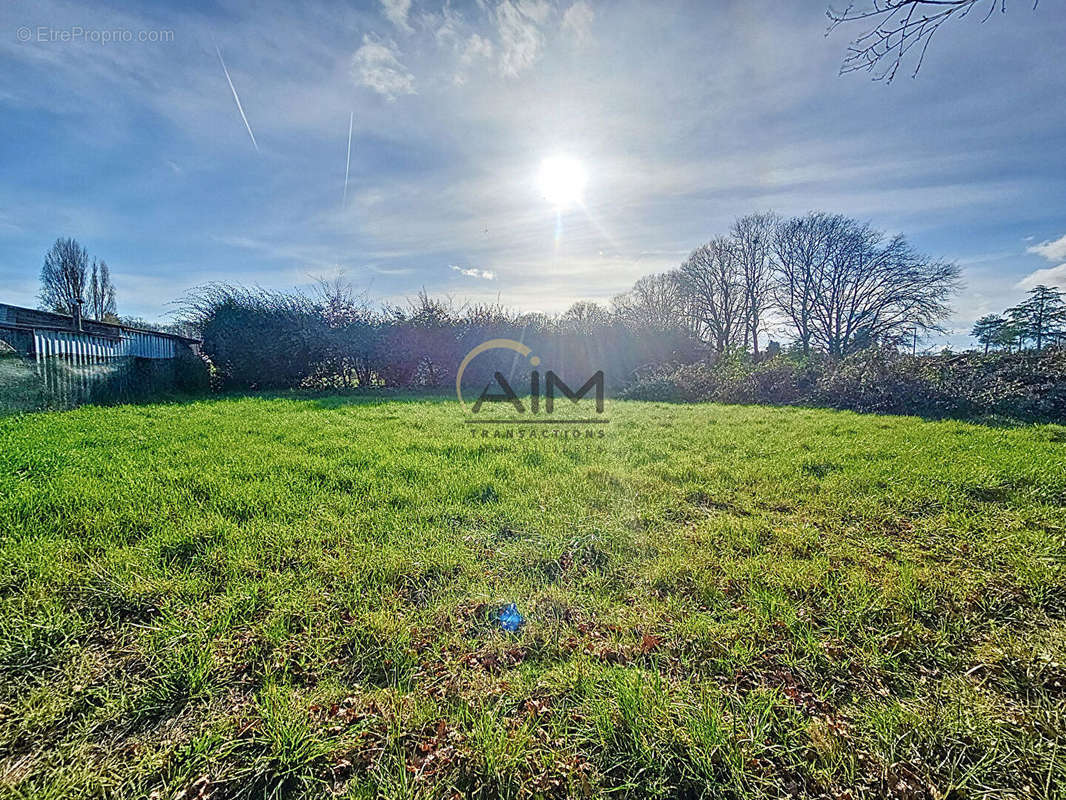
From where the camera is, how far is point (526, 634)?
71.0 inches

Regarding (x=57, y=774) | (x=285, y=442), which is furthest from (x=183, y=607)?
(x=285, y=442)

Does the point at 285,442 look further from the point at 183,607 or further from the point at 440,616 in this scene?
the point at 440,616

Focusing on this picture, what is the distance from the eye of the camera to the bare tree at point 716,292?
67.6ft

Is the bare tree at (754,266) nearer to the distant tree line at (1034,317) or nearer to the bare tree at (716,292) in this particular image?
the bare tree at (716,292)

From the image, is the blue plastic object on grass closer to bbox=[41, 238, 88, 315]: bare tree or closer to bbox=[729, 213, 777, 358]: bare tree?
bbox=[729, 213, 777, 358]: bare tree

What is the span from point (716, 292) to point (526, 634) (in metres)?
22.6

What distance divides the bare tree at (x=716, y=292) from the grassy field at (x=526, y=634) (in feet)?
62.1

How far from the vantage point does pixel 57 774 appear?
1176 millimetres

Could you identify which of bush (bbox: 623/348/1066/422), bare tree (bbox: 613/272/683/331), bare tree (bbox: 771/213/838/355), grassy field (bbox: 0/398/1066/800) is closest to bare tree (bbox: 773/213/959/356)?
bare tree (bbox: 771/213/838/355)

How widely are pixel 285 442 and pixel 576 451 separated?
340 cm

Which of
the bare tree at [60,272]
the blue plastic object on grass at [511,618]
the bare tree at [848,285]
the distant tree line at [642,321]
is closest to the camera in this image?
the blue plastic object on grass at [511,618]

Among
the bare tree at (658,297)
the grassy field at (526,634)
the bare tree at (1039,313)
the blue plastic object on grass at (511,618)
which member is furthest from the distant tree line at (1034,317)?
the blue plastic object on grass at (511,618)

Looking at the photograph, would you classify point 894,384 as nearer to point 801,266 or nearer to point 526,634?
point 526,634

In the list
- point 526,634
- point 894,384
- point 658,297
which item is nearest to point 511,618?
point 526,634
